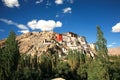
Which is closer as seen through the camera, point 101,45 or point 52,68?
point 101,45

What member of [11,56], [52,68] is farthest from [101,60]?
[52,68]

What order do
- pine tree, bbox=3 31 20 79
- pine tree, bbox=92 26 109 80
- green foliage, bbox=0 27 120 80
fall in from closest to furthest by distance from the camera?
pine tree, bbox=92 26 109 80
green foliage, bbox=0 27 120 80
pine tree, bbox=3 31 20 79

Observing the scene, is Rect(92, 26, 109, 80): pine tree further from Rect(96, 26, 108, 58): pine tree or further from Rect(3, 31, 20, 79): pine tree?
Rect(3, 31, 20, 79): pine tree

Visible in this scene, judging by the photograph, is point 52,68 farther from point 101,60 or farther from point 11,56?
point 101,60

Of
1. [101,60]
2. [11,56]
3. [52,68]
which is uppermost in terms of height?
[11,56]

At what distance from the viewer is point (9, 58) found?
187 feet

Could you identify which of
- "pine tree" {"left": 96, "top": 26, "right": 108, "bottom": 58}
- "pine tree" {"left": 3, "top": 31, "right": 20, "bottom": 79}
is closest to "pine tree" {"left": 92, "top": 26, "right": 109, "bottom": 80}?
"pine tree" {"left": 96, "top": 26, "right": 108, "bottom": 58}

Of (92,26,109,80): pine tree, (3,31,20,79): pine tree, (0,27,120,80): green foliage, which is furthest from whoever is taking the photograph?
(3,31,20,79): pine tree

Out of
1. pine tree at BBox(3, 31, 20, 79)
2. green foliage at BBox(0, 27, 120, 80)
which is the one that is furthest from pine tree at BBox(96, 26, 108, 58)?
pine tree at BBox(3, 31, 20, 79)

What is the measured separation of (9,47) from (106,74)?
31192 millimetres

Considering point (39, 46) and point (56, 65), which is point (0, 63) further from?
point (39, 46)

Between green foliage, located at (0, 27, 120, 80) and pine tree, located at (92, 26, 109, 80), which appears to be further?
green foliage, located at (0, 27, 120, 80)

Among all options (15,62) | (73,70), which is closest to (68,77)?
(73,70)

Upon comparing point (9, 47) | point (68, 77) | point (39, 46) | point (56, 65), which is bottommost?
point (68, 77)
